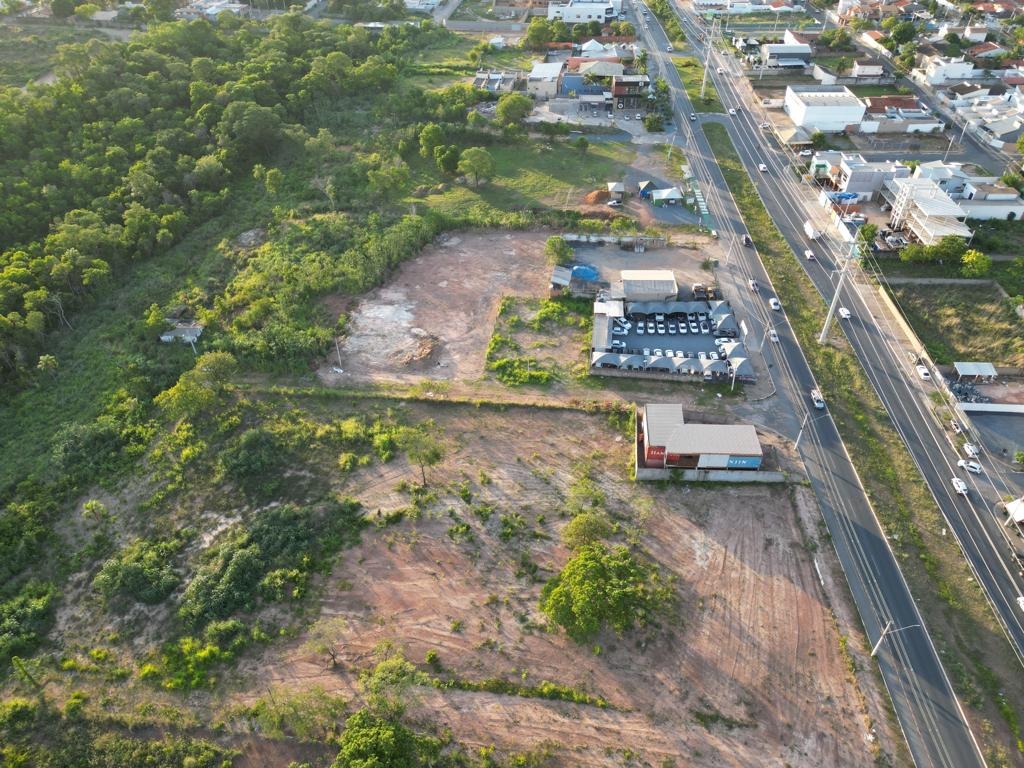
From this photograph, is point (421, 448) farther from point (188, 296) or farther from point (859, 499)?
point (188, 296)

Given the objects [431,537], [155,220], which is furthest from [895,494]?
[155,220]

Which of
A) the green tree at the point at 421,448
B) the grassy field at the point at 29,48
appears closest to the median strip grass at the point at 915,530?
the green tree at the point at 421,448

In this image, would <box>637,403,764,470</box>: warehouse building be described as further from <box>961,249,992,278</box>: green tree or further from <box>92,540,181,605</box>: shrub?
<box>961,249,992,278</box>: green tree

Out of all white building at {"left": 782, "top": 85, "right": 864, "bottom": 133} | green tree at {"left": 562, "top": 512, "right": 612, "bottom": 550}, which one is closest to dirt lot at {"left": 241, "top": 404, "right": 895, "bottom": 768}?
green tree at {"left": 562, "top": 512, "right": 612, "bottom": 550}

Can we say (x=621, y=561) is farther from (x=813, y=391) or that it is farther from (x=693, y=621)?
(x=813, y=391)

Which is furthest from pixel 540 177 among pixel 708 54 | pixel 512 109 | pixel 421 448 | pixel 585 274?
pixel 421 448
